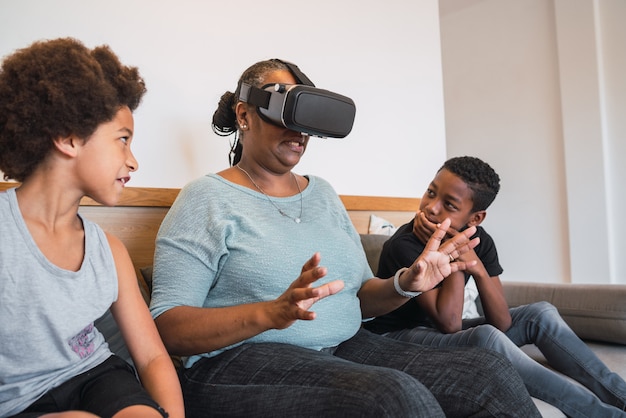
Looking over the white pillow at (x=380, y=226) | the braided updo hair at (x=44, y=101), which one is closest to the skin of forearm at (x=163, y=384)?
the braided updo hair at (x=44, y=101)

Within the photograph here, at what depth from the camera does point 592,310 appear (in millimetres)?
1905

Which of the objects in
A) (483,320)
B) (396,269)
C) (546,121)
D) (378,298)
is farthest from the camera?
(546,121)

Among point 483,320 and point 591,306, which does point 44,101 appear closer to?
point 483,320

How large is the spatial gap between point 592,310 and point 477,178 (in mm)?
606

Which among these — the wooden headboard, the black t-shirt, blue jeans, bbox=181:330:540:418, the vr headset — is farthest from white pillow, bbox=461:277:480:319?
the wooden headboard

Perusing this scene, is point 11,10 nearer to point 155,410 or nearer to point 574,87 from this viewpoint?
point 155,410

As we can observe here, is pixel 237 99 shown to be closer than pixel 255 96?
No

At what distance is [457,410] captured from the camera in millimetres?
1074

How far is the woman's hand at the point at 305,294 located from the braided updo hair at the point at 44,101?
0.43 meters

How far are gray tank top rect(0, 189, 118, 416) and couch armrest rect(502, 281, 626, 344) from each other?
1.59 meters

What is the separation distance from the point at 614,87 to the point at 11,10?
11.7 feet

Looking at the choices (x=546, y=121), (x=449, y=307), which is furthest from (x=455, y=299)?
(x=546, y=121)

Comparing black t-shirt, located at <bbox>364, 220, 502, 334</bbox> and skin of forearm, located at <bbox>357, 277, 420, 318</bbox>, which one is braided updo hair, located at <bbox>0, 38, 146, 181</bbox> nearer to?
skin of forearm, located at <bbox>357, 277, 420, 318</bbox>

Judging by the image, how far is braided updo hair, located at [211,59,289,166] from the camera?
1.36 m
